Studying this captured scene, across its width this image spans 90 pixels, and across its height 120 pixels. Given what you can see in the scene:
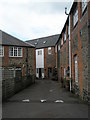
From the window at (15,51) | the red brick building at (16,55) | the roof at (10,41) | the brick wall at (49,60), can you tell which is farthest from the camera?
the brick wall at (49,60)

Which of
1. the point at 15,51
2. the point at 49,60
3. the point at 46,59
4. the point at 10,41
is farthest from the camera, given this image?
the point at 46,59

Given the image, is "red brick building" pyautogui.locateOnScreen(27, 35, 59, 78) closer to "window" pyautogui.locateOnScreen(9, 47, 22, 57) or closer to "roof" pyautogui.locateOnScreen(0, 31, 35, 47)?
"roof" pyautogui.locateOnScreen(0, 31, 35, 47)

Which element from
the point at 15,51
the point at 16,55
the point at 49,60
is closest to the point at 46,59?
the point at 49,60

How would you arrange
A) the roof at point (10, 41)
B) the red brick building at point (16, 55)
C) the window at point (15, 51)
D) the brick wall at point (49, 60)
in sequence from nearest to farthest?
the red brick building at point (16, 55), the roof at point (10, 41), the window at point (15, 51), the brick wall at point (49, 60)

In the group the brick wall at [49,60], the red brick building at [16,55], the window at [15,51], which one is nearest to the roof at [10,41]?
the red brick building at [16,55]

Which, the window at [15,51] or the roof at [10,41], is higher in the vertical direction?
the roof at [10,41]

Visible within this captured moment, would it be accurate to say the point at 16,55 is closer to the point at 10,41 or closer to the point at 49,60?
the point at 10,41

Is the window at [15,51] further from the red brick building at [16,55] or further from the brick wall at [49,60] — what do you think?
the brick wall at [49,60]

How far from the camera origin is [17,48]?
67.2ft

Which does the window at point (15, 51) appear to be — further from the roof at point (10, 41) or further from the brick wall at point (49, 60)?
the brick wall at point (49, 60)

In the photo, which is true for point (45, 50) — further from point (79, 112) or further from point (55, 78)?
point (79, 112)

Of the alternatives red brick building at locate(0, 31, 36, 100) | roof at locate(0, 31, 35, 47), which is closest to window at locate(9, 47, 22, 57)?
red brick building at locate(0, 31, 36, 100)

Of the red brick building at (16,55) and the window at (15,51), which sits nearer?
the red brick building at (16,55)

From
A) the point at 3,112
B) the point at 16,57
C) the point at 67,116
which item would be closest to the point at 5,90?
the point at 3,112
